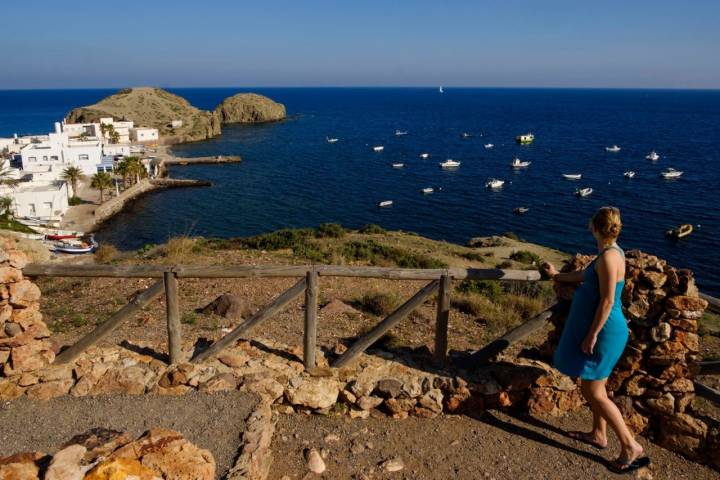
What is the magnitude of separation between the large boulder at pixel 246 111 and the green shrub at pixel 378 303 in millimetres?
150384

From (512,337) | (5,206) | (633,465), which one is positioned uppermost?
(512,337)

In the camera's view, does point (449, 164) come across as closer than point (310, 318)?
No

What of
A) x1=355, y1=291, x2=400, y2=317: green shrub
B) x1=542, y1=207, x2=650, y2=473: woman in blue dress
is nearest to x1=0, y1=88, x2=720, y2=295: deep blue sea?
x1=355, y1=291, x2=400, y2=317: green shrub

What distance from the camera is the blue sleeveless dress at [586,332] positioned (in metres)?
4.88

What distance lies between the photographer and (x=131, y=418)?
557 cm

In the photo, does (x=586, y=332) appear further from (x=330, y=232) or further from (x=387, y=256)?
(x=330, y=232)

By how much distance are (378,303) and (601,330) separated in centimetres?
649

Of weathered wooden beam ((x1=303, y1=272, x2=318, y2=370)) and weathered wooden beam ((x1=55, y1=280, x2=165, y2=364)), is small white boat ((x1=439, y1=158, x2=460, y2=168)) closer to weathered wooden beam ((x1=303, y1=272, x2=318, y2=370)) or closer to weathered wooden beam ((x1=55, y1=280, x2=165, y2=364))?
weathered wooden beam ((x1=303, y1=272, x2=318, y2=370))

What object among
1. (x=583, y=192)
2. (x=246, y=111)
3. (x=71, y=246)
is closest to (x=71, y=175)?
(x=71, y=246)

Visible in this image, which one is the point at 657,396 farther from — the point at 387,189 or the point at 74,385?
the point at 387,189

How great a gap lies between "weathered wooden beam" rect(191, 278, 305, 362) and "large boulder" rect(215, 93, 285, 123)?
154911 millimetres

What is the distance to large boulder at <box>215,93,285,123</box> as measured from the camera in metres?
154

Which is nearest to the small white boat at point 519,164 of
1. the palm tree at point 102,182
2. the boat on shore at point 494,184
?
the boat on shore at point 494,184

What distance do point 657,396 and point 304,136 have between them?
116 metres
